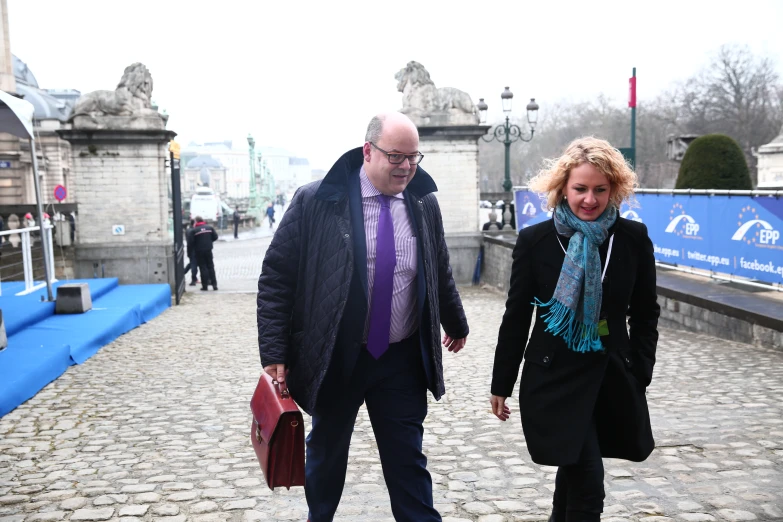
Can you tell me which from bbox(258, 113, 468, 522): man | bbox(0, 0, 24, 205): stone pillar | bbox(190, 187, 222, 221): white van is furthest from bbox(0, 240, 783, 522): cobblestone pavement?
bbox(190, 187, 222, 221): white van

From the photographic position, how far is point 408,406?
365 centimetres

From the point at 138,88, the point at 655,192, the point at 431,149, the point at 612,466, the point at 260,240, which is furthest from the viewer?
the point at 260,240

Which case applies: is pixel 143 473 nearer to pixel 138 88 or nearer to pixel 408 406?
pixel 408 406

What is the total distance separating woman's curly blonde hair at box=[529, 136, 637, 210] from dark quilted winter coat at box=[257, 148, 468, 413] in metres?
0.62

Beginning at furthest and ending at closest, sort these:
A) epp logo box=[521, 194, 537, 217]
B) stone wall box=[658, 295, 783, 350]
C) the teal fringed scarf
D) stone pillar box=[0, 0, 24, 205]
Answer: stone pillar box=[0, 0, 24, 205] < epp logo box=[521, 194, 537, 217] < stone wall box=[658, 295, 783, 350] < the teal fringed scarf

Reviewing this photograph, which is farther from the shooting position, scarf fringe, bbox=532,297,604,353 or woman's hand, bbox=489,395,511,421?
woman's hand, bbox=489,395,511,421

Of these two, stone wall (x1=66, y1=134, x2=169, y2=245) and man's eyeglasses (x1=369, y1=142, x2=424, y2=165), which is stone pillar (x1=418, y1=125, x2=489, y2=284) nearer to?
stone wall (x1=66, y1=134, x2=169, y2=245)

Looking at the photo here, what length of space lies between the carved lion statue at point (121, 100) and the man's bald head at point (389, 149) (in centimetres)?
1471

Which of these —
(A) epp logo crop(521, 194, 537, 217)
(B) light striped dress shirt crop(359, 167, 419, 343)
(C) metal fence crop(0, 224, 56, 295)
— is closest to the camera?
(B) light striped dress shirt crop(359, 167, 419, 343)

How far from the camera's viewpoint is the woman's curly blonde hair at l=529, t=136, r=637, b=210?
3.32 m

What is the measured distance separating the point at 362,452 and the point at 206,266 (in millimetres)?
13996

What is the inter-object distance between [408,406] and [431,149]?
51.0 feet

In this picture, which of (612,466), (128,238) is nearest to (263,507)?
(612,466)

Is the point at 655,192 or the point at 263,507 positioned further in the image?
the point at 655,192
